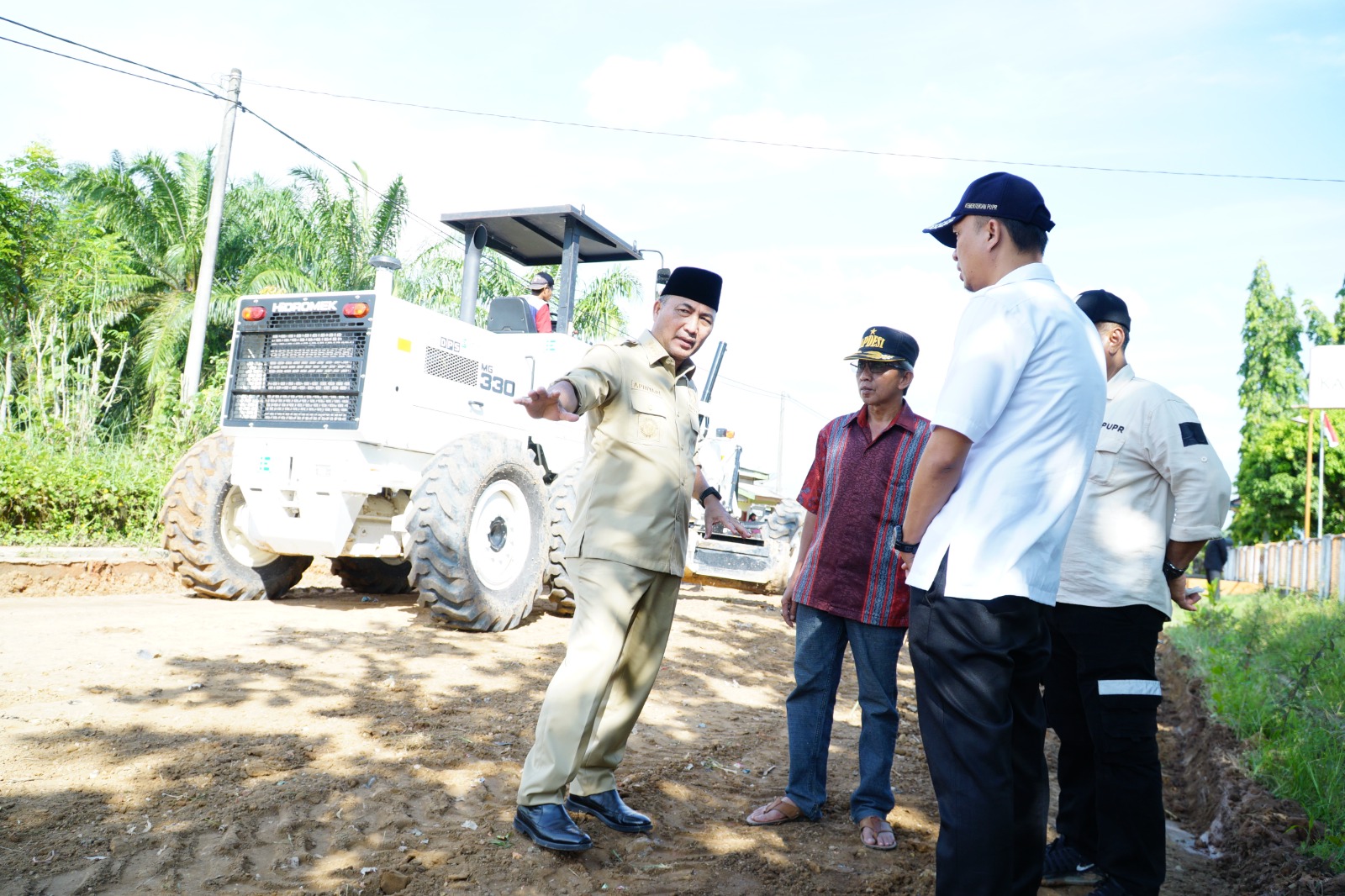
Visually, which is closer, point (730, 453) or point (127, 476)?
point (127, 476)

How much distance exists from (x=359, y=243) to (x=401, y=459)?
16922 millimetres

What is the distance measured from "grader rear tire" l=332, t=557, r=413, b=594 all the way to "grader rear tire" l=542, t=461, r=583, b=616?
6.95ft

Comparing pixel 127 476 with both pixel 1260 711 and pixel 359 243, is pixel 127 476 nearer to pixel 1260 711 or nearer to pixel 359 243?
pixel 1260 711

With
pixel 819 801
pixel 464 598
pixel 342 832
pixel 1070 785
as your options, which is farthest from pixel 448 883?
pixel 464 598

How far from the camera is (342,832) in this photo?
3174mm

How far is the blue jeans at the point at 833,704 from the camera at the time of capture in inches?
139

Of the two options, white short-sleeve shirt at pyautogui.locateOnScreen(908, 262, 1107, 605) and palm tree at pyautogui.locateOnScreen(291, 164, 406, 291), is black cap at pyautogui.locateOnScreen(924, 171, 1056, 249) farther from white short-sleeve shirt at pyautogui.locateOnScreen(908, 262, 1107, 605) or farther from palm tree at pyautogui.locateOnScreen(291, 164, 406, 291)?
palm tree at pyautogui.locateOnScreen(291, 164, 406, 291)

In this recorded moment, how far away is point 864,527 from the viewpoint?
143 inches

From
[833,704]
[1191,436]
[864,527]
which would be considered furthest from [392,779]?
[1191,436]

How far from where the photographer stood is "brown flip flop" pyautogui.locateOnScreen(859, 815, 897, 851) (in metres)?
3.36

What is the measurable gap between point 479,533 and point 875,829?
4.10 m

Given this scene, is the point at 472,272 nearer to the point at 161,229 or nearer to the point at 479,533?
the point at 479,533

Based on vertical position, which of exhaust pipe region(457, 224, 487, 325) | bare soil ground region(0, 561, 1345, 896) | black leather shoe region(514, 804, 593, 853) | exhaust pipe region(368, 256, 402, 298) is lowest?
bare soil ground region(0, 561, 1345, 896)

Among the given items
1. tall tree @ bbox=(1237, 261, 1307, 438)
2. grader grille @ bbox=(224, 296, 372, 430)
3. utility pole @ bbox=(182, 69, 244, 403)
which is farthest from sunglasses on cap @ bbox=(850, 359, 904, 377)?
tall tree @ bbox=(1237, 261, 1307, 438)
